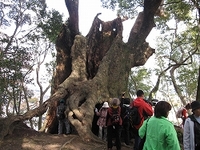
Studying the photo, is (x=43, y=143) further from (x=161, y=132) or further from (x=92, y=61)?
(x=92, y=61)

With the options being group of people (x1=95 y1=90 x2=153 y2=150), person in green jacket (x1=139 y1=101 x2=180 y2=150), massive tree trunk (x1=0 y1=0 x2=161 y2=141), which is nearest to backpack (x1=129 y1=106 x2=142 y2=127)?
group of people (x1=95 y1=90 x2=153 y2=150)

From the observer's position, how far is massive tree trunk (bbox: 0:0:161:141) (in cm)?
879

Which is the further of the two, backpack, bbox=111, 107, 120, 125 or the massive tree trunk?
the massive tree trunk

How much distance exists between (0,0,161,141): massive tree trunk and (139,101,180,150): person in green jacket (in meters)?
4.59

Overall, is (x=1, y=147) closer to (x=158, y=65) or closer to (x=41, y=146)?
(x=41, y=146)

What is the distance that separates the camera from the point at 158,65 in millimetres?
24938

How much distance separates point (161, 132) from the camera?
304 cm

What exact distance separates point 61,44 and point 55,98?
432cm

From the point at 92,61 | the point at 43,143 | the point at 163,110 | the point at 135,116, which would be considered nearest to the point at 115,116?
the point at 135,116

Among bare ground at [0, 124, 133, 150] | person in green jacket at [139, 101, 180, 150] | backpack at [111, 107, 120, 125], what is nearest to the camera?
person in green jacket at [139, 101, 180, 150]

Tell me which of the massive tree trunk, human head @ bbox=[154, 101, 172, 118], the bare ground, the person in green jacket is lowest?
the bare ground

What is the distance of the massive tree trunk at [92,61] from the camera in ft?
28.8

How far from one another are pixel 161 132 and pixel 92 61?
8907 millimetres

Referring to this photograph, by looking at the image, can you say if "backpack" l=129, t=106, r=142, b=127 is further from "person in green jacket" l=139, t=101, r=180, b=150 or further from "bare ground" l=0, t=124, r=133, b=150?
"person in green jacket" l=139, t=101, r=180, b=150
